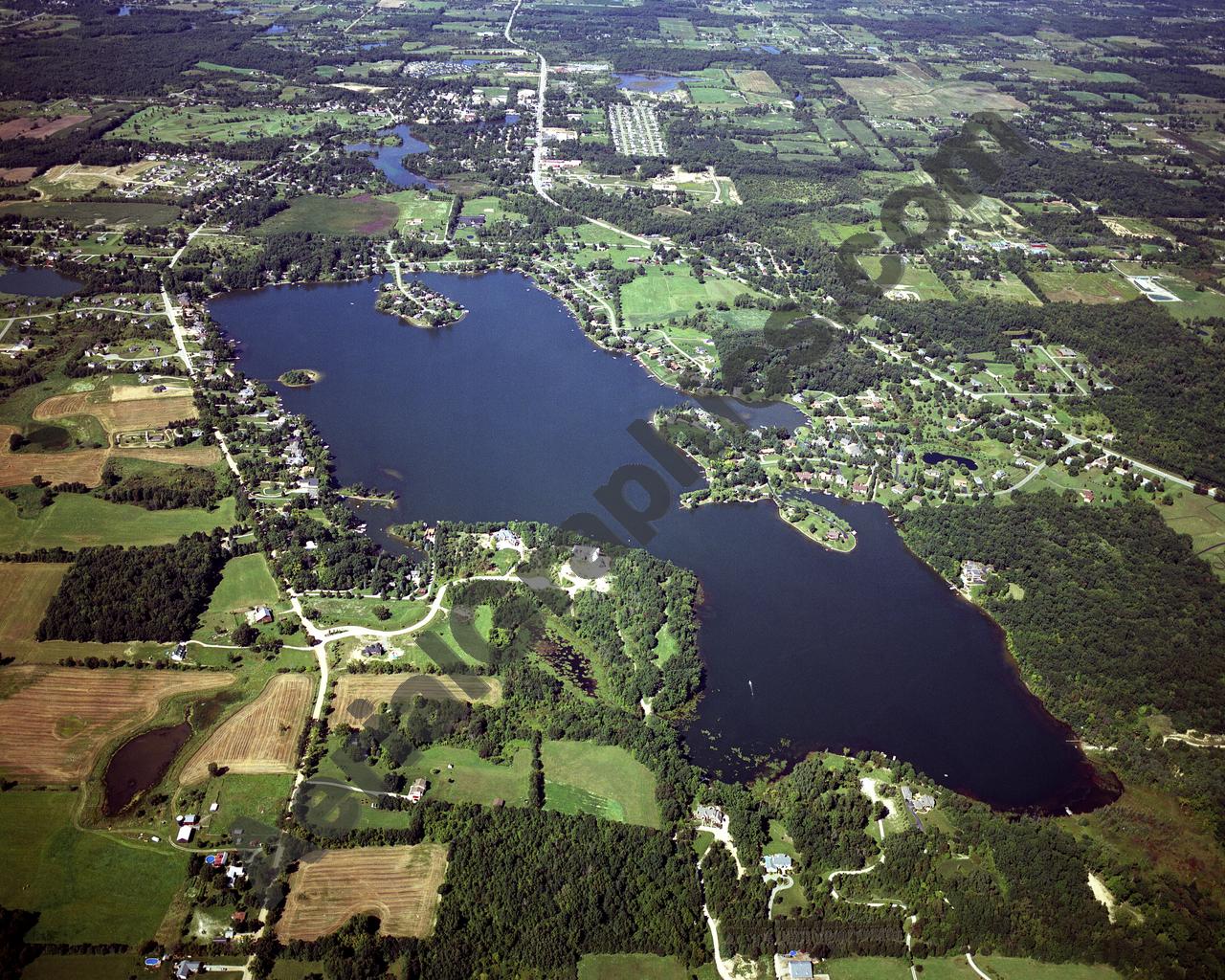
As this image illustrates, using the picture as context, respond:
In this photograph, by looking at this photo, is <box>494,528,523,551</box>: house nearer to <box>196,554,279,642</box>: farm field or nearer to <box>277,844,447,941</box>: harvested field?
<box>196,554,279,642</box>: farm field

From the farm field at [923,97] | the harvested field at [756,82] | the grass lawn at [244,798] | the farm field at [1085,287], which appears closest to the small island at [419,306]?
the grass lawn at [244,798]

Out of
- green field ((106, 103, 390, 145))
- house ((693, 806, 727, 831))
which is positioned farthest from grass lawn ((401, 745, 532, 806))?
green field ((106, 103, 390, 145))

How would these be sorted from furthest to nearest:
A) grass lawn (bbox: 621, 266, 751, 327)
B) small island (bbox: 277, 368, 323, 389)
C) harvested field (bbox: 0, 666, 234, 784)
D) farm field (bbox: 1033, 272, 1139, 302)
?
1. farm field (bbox: 1033, 272, 1139, 302)
2. grass lawn (bbox: 621, 266, 751, 327)
3. small island (bbox: 277, 368, 323, 389)
4. harvested field (bbox: 0, 666, 234, 784)

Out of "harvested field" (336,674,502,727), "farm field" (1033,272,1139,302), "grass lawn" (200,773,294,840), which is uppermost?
"farm field" (1033,272,1139,302)

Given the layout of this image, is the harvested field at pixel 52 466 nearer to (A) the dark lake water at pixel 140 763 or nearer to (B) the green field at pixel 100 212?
(A) the dark lake water at pixel 140 763

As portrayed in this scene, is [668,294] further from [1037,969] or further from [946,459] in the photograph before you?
[1037,969]

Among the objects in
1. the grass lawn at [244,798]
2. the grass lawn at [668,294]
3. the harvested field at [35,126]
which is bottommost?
the grass lawn at [244,798]

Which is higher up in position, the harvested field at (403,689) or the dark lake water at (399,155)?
the dark lake water at (399,155)
